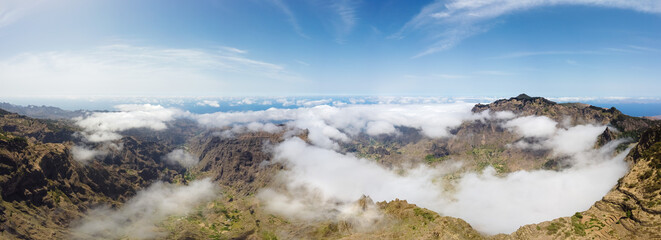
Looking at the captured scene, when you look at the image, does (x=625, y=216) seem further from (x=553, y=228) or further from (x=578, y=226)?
(x=553, y=228)

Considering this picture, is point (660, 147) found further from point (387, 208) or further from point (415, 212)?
point (387, 208)

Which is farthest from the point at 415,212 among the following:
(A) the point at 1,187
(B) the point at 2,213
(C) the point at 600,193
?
(A) the point at 1,187

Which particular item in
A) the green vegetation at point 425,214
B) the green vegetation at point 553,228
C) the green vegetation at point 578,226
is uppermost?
the green vegetation at point 578,226

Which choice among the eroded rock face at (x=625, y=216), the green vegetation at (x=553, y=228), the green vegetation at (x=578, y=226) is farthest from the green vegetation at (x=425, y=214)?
the green vegetation at (x=578, y=226)

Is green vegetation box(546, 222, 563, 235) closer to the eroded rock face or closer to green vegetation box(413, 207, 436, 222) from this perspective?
the eroded rock face

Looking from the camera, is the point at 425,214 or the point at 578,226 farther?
the point at 425,214

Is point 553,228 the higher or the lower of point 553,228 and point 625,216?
the lower

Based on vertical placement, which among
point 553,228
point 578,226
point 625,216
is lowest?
point 553,228

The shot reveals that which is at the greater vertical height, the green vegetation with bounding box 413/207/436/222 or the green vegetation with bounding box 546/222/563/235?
the green vegetation with bounding box 546/222/563/235

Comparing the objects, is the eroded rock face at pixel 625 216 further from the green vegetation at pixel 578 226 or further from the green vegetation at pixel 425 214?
the green vegetation at pixel 425 214

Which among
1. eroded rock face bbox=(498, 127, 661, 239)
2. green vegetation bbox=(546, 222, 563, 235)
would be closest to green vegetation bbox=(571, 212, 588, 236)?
eroded rock face bbox=(498, 127, 661, 239)

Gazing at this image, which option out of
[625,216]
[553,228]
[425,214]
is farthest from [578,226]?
[425,214]
